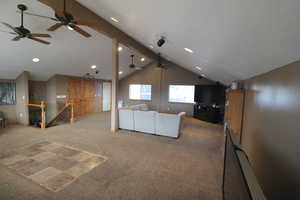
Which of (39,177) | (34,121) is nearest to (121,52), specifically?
(34,121)

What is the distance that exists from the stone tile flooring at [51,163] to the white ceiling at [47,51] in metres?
3.09

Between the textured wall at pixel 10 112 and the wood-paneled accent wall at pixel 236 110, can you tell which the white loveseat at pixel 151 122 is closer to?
the wood-paneled accent wall at pixel 236 110

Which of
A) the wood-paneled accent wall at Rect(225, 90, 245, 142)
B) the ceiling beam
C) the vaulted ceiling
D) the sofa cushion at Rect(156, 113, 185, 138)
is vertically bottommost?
the sofa cushion at Rect(156, 113, 185, 138)

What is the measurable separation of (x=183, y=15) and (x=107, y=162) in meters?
3.05

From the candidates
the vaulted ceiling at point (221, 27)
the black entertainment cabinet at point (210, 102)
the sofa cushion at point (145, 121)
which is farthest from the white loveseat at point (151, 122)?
the black entertainment cabinet at point (210, 102)

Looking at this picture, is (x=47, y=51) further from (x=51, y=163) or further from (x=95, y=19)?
(x=51, y=163)

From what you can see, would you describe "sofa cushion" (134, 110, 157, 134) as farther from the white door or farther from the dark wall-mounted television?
the white door

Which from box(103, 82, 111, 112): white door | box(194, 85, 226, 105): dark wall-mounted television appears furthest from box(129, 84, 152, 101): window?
box(194, 85, 226, 105): dark wall-mounted television

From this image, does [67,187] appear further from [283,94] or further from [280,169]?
[283,94]

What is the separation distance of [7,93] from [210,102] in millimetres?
9461

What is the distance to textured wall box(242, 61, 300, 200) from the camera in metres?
1.25

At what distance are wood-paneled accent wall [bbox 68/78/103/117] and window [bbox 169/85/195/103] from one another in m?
4.86

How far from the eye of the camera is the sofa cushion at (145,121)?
4.60 metres

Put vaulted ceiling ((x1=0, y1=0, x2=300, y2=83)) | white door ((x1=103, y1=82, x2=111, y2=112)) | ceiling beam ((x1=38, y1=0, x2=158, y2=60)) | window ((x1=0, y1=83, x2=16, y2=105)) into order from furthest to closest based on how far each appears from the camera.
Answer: white door ((x1=103, y1=82, x2=111, y2=112))
window ((x1=0, y1=83, x2=16, y2=105))
ceiling beam ((x1=38, y1=0, x2=158, y2=60))
vaulted ceiling ((x1=0, y1=0, x2=300, y2=83))
